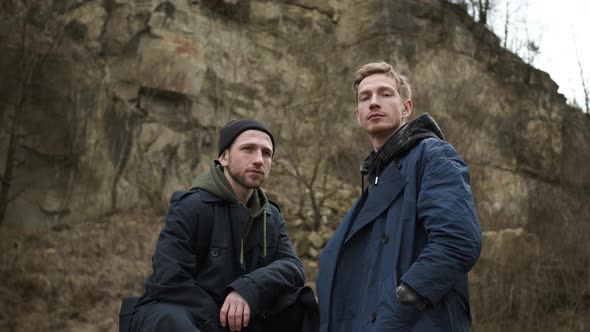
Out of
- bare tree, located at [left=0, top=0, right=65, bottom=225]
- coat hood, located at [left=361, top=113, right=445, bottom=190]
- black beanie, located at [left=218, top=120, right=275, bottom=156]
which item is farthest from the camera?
bare tree, located at [left=0, top=0, right=65, bottom=225]

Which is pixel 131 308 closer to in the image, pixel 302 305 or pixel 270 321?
pixel 270 321

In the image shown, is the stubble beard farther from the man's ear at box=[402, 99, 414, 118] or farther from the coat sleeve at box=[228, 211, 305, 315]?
the man's ear at box=[402, 99, 414, 118]

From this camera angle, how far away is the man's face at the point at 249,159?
121 inches

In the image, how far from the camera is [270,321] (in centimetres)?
293

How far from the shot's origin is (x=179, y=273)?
2.67 metres

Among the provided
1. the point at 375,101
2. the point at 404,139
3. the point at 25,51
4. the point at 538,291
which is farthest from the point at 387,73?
the point at 25,51

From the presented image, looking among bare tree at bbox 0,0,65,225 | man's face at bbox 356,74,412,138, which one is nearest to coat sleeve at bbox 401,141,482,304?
man's face at bbox 356,74,412,138

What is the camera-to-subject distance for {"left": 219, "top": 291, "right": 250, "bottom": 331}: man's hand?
2637mm

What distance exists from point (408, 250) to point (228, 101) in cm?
1230

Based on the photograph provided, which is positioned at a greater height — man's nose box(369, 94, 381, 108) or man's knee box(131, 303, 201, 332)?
man's nose box(369, 94, 381, 108)

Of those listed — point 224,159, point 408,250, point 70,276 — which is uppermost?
point 224,159

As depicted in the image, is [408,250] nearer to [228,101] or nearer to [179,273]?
[179,273]

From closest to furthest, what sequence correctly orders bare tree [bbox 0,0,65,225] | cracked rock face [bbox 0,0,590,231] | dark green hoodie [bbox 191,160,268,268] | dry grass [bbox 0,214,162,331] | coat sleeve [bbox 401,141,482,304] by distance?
coat sleeve [bbox 401,141,482,304]
dark green hoodie [bbox 191,160,268,268]
dry grass [bbox 0,214,162,331]
bare tree [bbox 0,0,65,225]
cracked rock face [bbox 0,0,590,231]

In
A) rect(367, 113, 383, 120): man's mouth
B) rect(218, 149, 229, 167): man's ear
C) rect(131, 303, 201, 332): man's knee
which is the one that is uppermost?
rect(367, 113, 383, 120): man's mouth
